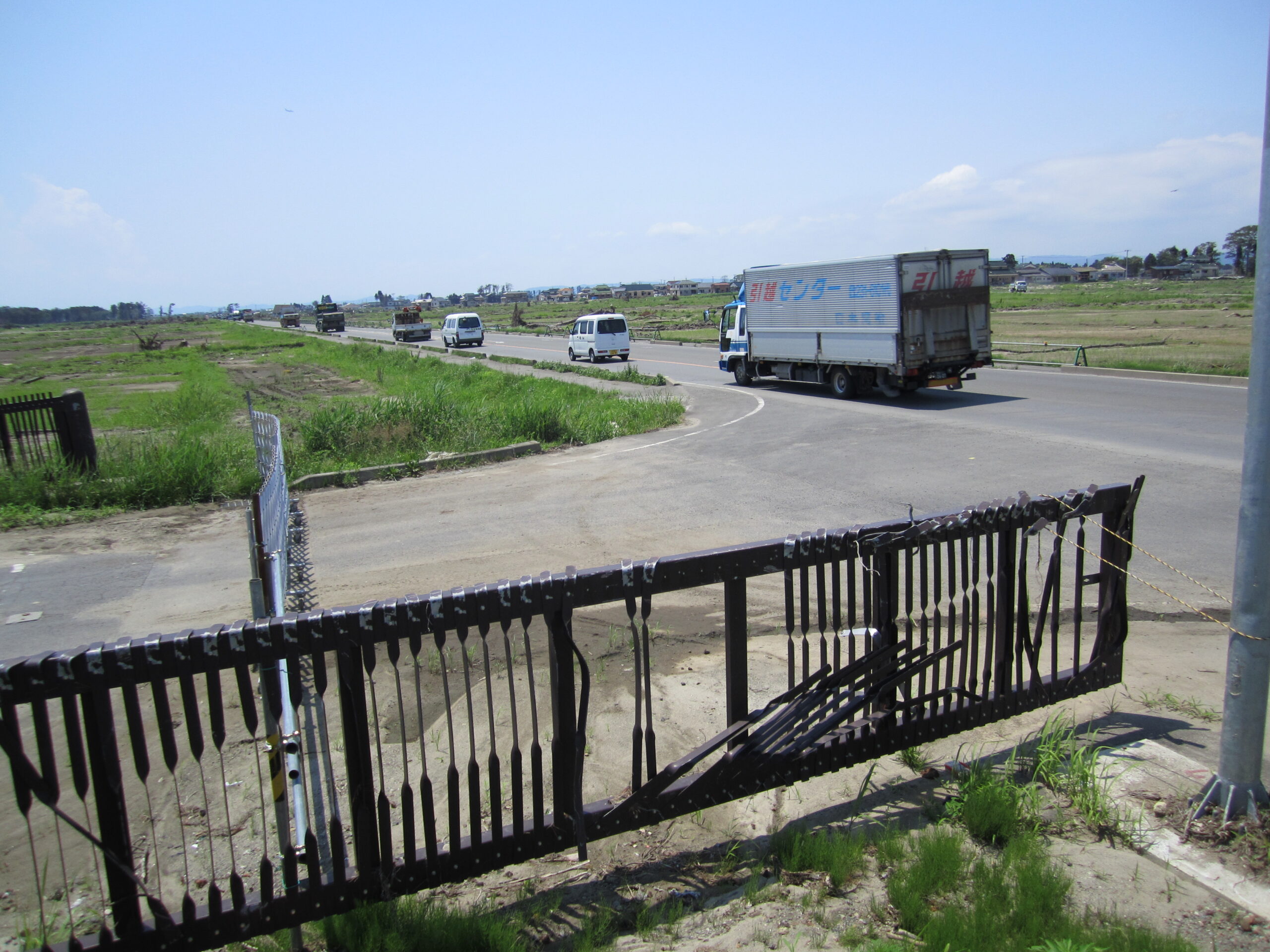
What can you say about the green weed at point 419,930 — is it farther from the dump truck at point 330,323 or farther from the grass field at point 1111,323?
the dump truck at point 330,323

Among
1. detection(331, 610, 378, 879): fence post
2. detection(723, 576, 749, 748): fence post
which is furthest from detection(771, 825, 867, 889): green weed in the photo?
detection(331, 610, 378, 879): fence post

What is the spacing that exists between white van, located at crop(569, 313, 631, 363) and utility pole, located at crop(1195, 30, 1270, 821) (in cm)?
3404

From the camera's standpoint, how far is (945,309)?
20.0 meters

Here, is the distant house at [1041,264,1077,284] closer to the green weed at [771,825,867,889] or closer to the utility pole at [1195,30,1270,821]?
the utility pole at [1195,30,1270,821]

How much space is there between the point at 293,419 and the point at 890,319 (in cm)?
1529

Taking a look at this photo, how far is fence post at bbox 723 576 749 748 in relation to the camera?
3.55m

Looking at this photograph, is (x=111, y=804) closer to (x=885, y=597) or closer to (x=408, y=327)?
(x=885, y=597)

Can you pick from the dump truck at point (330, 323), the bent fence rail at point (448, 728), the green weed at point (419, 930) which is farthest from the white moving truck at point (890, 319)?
the dump truck at point (330, 323)

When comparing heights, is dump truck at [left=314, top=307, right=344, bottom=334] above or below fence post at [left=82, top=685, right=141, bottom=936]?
above

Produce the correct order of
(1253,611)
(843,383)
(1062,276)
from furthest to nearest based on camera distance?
1. (1062,276)
2. (843,383)
3. (1253,611)

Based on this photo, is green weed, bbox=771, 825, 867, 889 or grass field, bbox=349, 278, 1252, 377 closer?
green weed, bbox=771, 825, 867, 889

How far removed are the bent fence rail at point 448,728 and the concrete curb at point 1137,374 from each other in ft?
55.8

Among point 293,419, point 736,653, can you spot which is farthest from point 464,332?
point 736,653

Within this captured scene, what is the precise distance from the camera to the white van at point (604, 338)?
3728cm
